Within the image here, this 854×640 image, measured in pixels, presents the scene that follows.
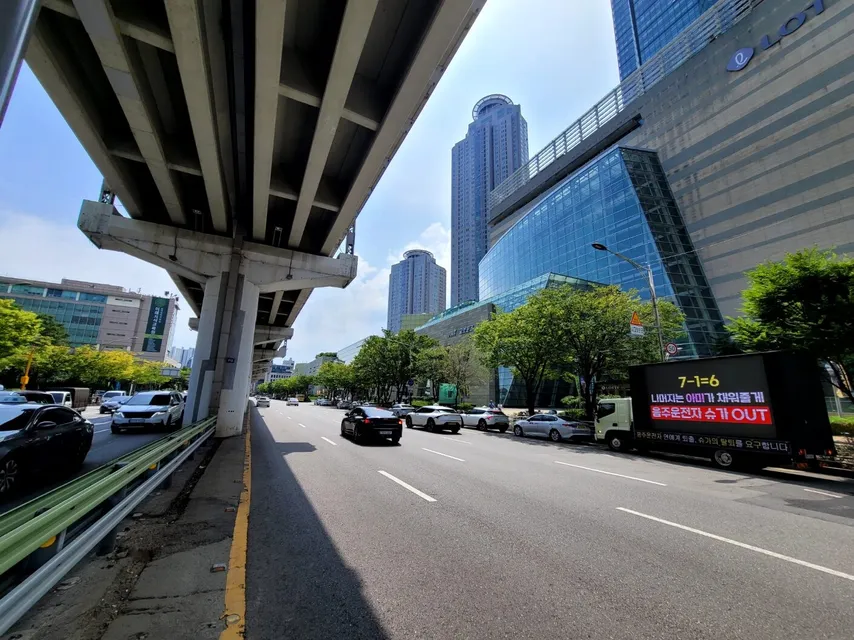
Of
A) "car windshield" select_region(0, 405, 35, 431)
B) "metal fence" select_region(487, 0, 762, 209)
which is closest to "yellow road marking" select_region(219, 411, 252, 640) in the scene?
"car windshield" select_region(0, 405, 35, 431)

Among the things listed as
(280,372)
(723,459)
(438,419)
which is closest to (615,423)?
(723,459)

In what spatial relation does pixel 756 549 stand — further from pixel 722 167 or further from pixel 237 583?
pixel 722 167

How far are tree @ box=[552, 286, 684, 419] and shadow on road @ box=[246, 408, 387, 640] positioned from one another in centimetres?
1876

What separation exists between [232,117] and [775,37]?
57814mm

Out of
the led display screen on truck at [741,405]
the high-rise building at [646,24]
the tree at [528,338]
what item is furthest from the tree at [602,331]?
the high-rise building at [646,24]

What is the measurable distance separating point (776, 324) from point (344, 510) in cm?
1715

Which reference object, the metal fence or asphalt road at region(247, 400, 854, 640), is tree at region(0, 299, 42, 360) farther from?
the metal fence

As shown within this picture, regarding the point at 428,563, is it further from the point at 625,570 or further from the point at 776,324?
the point at 776,324

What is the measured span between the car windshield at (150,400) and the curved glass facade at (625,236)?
118 feet

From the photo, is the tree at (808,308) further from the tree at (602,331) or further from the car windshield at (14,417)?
the car windshield at (14,417)

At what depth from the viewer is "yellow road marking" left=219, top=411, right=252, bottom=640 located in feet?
9.47

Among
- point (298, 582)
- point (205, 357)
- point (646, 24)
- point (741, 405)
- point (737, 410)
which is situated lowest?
point (298, 582)

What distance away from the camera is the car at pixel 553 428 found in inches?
751

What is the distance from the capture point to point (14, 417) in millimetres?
7020
